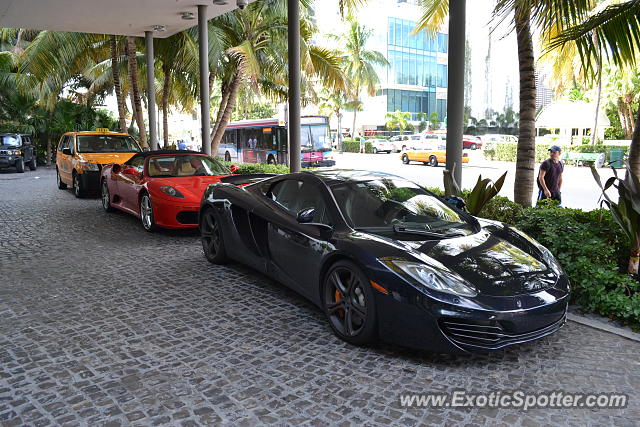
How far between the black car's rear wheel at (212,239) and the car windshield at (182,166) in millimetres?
2596

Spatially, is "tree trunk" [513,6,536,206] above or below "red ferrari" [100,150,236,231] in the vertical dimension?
above

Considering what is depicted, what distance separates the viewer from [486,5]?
22.8ft

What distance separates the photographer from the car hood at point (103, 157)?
1338 cm

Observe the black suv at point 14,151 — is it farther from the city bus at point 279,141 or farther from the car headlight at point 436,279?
the car headlight at point 436,279

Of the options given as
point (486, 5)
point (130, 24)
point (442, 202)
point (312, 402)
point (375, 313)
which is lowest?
point (312, 402)

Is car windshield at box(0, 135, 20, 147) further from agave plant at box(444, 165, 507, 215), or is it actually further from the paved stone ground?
agave plant at box(444, 165, 507, 215)

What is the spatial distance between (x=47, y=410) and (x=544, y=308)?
11.1ft

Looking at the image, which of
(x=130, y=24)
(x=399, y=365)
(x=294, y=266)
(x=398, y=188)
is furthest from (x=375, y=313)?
(x=130, y=24)

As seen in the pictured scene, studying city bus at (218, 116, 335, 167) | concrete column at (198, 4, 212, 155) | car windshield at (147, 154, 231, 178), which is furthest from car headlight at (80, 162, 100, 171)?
city bus at (218, 116, 335, 167)

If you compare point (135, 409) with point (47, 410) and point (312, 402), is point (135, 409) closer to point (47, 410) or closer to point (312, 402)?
point (47, 410)

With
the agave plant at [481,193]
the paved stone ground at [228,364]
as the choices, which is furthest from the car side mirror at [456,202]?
the paved stone ground at [228,364]

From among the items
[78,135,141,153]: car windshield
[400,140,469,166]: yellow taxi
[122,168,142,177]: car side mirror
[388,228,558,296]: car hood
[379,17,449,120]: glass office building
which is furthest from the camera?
[379,17,449,120]: glass office building

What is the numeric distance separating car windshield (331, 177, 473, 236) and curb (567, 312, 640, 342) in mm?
1287

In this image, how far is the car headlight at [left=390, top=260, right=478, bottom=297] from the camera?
372 cm
